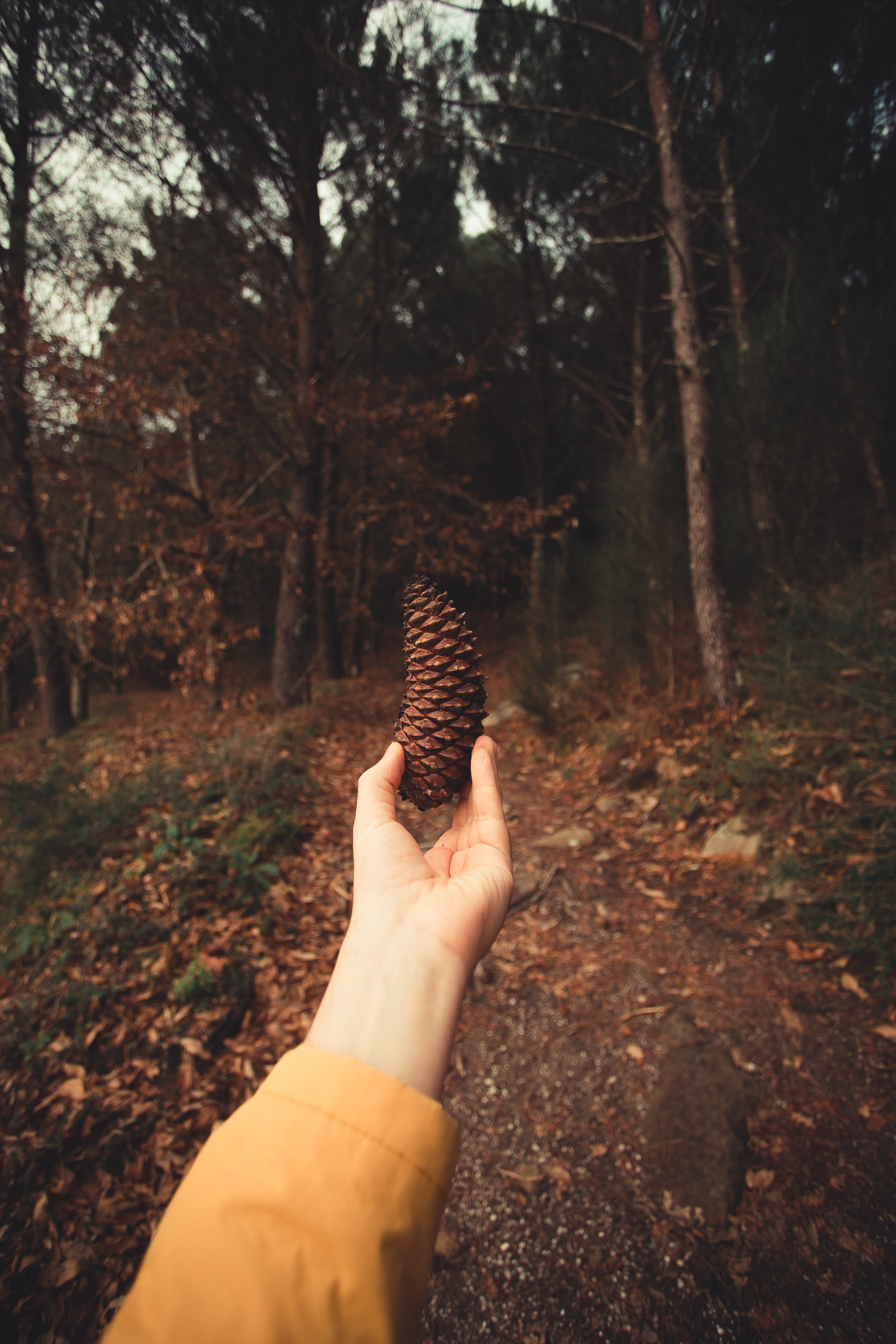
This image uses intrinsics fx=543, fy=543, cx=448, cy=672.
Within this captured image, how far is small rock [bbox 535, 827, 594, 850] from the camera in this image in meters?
4.57

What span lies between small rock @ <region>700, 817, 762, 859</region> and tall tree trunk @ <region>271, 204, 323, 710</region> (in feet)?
18.7

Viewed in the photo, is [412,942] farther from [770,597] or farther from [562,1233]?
[770,597]

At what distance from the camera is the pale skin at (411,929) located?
96 centimetres

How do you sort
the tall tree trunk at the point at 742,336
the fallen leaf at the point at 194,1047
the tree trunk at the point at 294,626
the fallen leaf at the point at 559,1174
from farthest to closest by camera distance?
the tree trunk at the point at 294,626 → the tall tree trunk at the point at 742,336 → the fallen leaf at the point at 194,1047 → the fallen leaf at the point at 559,1174

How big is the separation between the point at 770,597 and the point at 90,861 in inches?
272

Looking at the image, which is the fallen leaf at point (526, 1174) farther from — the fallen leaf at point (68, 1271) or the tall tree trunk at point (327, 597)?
the tall tree trunk at point (327, 597)

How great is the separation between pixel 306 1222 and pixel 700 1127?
220 centimetres

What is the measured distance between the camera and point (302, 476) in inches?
308

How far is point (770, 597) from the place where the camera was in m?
6.10

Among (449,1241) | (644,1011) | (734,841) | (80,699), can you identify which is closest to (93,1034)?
(449,1241)

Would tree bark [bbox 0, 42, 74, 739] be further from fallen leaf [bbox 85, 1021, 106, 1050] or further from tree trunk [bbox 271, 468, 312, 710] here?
fallen leaf [bbox 85, 1021, 106, 1050]

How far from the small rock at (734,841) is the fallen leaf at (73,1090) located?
153 inches

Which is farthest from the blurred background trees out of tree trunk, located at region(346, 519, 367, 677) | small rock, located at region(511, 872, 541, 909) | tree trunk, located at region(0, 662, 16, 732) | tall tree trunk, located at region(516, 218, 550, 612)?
tree trunk, located at region(0, 662, 16, 732)

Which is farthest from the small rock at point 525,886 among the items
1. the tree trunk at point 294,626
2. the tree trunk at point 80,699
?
the tree trunk at point 80,699
